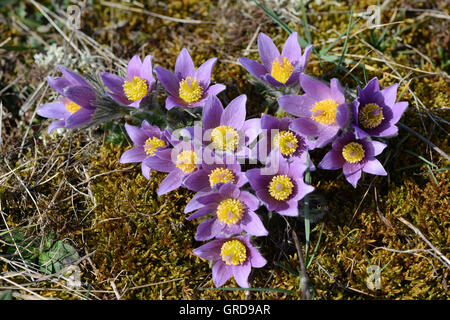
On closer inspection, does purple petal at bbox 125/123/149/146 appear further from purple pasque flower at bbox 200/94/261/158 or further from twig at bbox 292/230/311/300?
twig at bbox 292/230/311/300

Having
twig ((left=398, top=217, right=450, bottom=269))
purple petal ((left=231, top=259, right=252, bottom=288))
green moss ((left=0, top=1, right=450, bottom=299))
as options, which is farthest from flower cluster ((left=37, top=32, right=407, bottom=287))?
twig ((left=398, top=217, right=450, bottom=269))

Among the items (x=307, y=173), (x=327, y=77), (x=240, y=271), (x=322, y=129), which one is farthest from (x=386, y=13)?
(x=240, y=271)

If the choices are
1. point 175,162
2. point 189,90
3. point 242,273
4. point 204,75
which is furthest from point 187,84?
point 242,273

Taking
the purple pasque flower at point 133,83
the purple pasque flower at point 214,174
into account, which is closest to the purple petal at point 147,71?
the purple pasque flower at point 133,83

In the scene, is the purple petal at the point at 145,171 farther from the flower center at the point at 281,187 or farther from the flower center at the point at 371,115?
the flower center at the point at 371,115

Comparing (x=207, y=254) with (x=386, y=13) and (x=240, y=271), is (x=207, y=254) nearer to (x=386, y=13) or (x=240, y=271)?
(x=240, y=271)

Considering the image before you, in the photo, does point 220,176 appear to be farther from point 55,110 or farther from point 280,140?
point 55,110
